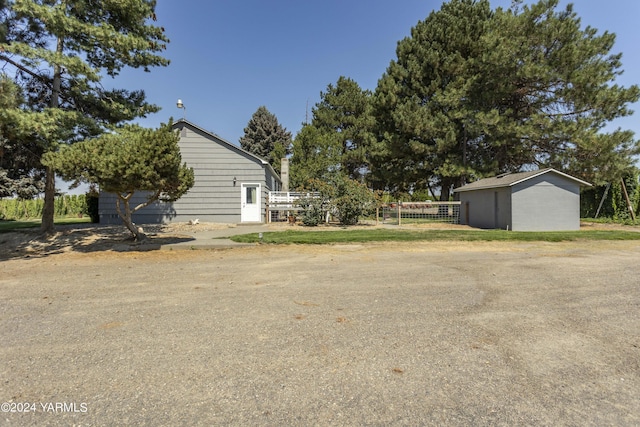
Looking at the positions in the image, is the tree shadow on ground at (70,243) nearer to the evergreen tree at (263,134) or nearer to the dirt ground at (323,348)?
the dirt ground at (323,348)

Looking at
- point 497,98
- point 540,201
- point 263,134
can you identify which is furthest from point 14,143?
point 263,134

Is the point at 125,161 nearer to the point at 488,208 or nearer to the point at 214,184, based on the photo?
the point at 214,184

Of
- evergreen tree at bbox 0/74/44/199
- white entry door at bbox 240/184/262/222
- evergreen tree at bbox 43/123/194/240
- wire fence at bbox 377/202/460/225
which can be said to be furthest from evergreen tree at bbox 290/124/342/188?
evergreen tree at bbox 43/123/194/240

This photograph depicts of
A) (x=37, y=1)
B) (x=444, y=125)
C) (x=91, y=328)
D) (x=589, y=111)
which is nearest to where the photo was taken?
(x=91, y=328)

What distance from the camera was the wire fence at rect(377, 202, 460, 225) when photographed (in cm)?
1753

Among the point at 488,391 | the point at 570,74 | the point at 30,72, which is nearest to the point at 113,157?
the point at 30,72

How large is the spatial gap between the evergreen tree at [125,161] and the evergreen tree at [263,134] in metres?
39.1

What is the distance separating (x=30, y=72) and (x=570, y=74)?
23.0m

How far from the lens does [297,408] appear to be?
2252mm

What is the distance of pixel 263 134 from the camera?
48562mm

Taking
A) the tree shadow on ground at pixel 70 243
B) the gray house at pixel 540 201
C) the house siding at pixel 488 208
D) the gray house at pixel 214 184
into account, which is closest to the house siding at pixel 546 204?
the gray house at pixel 540 201

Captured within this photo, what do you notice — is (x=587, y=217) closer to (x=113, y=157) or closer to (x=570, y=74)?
(x=570, y=74)

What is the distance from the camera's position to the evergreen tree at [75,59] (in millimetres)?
9383

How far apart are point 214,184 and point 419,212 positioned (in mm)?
10352
